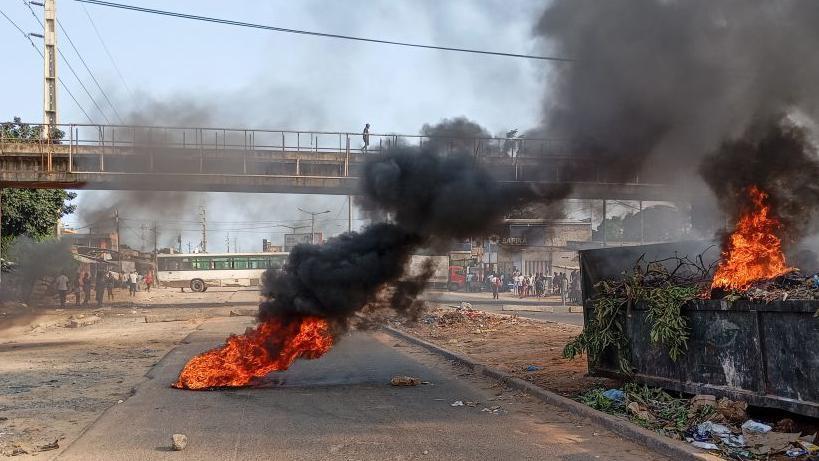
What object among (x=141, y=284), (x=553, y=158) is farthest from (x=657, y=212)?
(x=141, y=284)

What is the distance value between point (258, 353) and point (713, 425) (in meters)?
5.84

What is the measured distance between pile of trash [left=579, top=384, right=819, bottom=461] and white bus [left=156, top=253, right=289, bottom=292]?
4697 centimetres

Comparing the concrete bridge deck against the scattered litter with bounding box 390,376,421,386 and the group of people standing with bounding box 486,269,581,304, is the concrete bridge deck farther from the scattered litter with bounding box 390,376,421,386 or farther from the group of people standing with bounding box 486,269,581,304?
the group of people standing with bounding box 486,269,581,304

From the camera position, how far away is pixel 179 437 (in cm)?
579


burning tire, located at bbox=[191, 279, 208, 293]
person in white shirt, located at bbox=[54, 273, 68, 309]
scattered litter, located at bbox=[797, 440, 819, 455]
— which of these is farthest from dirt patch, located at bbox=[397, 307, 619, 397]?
burning tire, located at bbox=[191, 279, 208, 293]

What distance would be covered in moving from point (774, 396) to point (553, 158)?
5.95 metres

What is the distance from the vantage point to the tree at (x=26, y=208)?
25359 millimetres

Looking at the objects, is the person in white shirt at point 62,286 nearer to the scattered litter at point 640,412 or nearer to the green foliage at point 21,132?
the green foliage at point 21,132

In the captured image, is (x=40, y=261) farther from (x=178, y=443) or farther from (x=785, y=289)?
(x=785, y=289)

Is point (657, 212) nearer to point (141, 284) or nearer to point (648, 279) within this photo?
point (648, 279)

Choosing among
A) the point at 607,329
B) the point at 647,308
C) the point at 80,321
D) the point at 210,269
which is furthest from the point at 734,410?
the point at 210,269

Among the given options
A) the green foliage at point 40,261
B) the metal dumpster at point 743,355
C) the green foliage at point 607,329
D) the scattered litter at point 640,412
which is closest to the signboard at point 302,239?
the green foliage at point 607,329

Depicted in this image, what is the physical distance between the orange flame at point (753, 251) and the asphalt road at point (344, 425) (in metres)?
2.00

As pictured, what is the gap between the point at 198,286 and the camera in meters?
52.1
